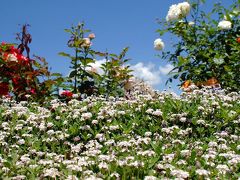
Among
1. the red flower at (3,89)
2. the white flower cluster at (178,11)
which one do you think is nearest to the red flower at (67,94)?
the red flower at (3,89)

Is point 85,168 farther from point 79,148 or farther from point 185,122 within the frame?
point 185,122

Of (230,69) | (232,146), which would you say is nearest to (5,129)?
(232,146)

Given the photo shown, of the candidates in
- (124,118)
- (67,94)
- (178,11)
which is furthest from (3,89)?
(178,11)

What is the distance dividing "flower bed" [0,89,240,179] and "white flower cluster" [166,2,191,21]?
316cm

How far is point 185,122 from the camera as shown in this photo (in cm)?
591

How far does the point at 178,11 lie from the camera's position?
9836 mm

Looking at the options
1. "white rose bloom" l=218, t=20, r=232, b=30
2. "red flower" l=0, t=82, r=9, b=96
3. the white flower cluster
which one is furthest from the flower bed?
the white flower cluster

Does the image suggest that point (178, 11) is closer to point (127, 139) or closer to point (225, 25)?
point (225, 25)

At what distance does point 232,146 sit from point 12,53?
4.50 m

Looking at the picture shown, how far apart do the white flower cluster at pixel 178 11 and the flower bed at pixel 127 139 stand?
3163 mm

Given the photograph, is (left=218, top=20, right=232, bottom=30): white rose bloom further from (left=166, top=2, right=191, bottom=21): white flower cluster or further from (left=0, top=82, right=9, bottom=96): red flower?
(left=0, top=82, right=9, bottom=96): red flower

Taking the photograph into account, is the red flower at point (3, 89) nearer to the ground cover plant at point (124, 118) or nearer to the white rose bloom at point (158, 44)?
the ground cover plant at point (124, 118)

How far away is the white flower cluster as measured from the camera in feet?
32.3

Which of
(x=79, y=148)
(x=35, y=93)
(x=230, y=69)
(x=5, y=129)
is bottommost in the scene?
(x=79, y=148)
